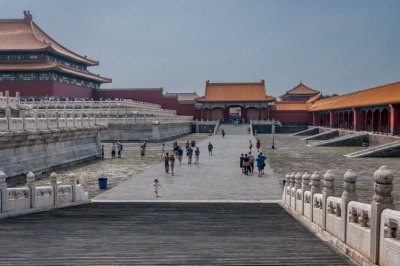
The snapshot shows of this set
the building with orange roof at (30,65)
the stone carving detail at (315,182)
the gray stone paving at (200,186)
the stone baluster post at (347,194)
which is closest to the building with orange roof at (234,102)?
the building with orange roof at (30,65)

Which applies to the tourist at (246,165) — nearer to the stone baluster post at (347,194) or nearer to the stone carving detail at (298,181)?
the stone carving detail at (298,181)

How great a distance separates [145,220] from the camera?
10227 mm

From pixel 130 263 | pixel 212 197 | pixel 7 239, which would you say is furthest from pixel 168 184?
pixel 130 263

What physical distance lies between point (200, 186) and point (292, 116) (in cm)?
5469

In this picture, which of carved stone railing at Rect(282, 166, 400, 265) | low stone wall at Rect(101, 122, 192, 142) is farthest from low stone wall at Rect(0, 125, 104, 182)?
carved stone railing at Rect(282, 166, 400, 265)

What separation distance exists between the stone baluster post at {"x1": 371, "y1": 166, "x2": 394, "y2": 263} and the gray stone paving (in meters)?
8.11

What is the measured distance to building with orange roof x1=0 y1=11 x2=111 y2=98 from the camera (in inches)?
2148

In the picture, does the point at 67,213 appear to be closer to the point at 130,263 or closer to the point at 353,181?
the point at 130,263

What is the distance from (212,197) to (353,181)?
A: 7.92 meters

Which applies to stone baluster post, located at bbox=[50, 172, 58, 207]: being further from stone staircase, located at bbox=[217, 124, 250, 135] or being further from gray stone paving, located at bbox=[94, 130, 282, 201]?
stone staircase, located at bbox=[217, 124, 250, 135]

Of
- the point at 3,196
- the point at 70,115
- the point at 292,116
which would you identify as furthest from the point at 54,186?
the point at 292,116

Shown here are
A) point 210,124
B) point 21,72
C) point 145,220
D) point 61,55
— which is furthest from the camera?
point 210,124

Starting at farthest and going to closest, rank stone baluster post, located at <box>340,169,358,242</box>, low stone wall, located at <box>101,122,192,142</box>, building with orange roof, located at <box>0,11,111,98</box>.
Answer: building with orange roof, located at <box>0,11,111,98</box> < low stone wall, located at <box>101,122,192,142</box> < stone baluster post, located at <box>340,169,358,242</box>

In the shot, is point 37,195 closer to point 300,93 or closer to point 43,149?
point 43,149
